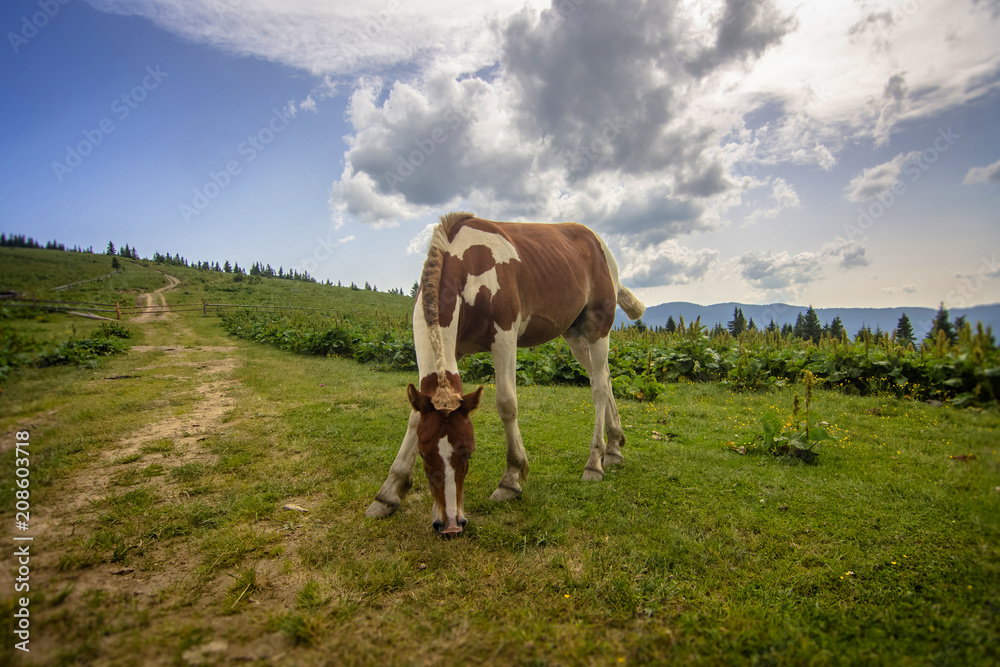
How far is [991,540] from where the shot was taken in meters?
1.98

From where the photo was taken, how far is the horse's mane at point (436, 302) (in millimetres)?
3305

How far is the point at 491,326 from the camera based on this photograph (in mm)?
4324

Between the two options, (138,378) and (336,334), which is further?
(336,334)

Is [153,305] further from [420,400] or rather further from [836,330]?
[836,330]

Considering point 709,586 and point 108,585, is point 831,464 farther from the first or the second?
point 108,585

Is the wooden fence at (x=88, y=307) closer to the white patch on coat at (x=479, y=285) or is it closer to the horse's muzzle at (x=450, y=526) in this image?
the white patch on coat at (x=479, y=285)

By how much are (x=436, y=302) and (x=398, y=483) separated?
5.85 ft

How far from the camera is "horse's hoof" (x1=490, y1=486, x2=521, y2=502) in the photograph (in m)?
4.23

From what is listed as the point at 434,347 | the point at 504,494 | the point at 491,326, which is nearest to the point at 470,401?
the point at 434,347

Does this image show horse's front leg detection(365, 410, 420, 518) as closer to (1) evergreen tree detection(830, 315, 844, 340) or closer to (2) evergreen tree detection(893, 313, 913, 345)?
(2) evergreen tree detection(893, 313, 913, 345)

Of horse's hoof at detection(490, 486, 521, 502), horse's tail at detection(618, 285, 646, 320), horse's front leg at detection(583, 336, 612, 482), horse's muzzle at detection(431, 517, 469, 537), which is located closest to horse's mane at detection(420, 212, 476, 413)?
horse's muzzle at detection(431, 517, 469, 537)

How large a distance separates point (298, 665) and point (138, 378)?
7.90 ft

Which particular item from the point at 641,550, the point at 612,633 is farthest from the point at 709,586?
the point at 612,633

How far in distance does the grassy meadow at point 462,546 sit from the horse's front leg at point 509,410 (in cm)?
27
